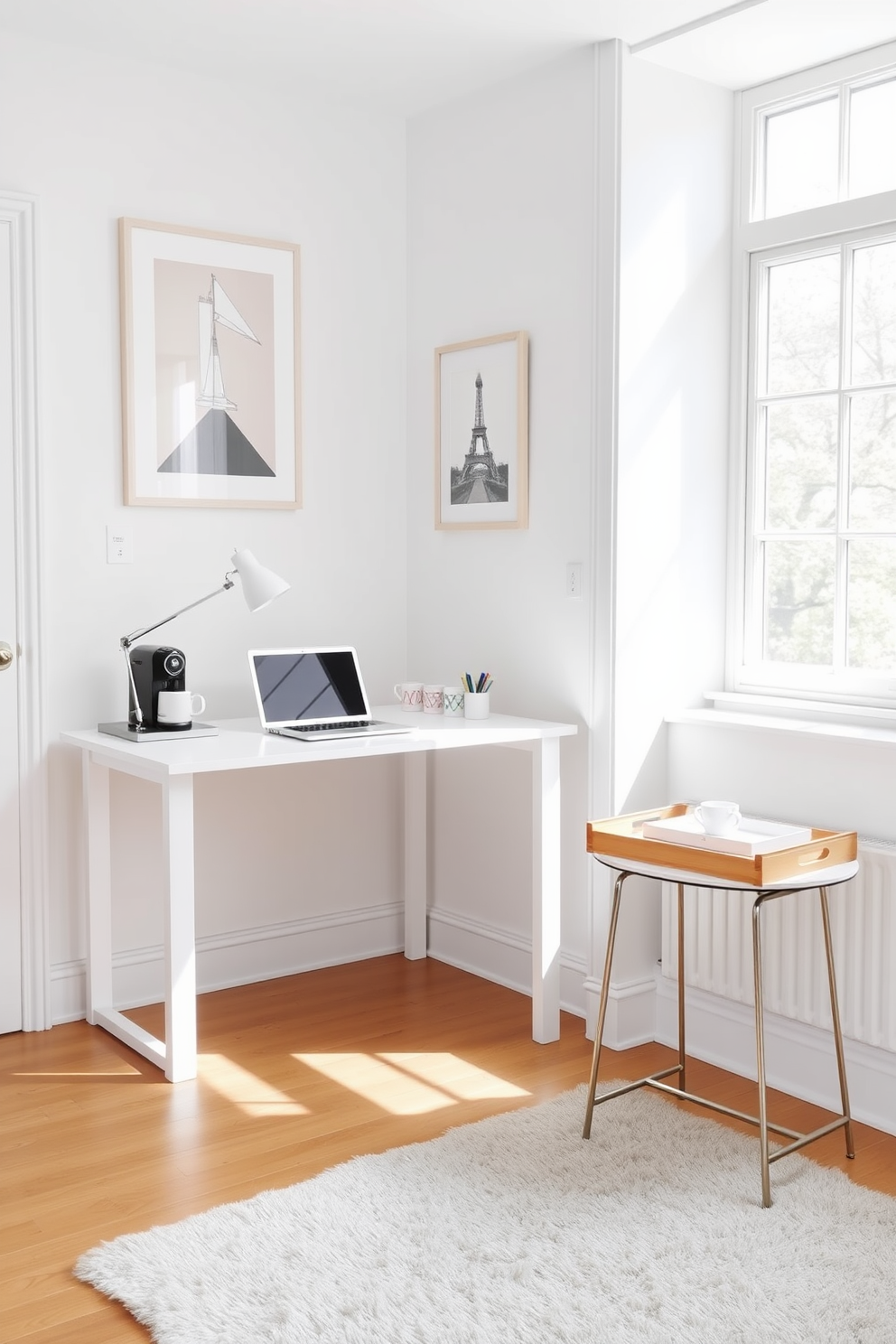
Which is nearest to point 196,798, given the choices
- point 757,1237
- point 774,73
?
point 757,1237

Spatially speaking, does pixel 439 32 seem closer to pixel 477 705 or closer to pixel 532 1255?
pixel 477 705

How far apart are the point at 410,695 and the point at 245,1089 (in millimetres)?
1180

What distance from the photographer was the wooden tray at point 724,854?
2.31 meters

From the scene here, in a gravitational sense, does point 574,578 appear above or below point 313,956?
above

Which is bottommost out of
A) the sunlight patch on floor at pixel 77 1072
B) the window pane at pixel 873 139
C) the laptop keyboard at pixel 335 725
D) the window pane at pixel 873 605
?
the sunlight patch on floor at pixel 77 1072

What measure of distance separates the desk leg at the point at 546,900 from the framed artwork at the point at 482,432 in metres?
0.74

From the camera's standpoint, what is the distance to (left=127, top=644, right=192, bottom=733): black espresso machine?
3.04 m

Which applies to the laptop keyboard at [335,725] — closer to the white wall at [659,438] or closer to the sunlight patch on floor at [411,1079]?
the white wall at [659,438]

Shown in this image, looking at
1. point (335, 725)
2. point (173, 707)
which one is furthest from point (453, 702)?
point (173, 707)

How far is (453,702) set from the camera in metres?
3.38

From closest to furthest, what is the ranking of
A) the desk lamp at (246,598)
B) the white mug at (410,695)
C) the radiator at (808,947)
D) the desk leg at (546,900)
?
the radiator at (808,947) → the desk lamp at (246,598) → the desk leg at (546,900) → the white mug at (410,695)

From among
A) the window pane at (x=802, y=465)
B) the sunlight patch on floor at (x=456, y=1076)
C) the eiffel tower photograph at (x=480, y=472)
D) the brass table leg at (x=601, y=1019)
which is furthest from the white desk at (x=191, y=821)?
the window pane at (x=802, y=465)

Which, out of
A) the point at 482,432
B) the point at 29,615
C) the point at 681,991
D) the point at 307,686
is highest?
the point at 482,432

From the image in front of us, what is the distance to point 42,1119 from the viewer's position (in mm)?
2664
